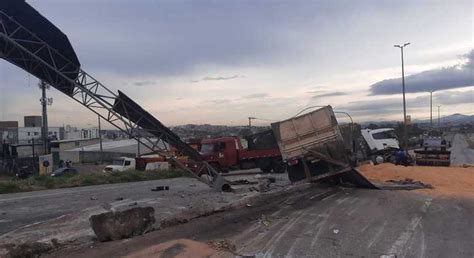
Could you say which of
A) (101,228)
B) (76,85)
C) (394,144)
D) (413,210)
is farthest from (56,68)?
(394,144)

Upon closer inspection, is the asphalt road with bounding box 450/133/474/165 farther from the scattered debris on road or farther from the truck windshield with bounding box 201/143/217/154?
the scattered debris on road

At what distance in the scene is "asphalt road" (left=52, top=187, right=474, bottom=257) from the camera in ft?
30.2

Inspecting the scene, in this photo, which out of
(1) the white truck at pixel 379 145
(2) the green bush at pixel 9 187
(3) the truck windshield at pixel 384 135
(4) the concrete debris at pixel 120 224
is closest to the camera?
(4) the concrete debris at pixel 120 224

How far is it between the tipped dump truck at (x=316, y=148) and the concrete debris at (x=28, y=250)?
10.5 metres

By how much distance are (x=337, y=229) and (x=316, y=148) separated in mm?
7103

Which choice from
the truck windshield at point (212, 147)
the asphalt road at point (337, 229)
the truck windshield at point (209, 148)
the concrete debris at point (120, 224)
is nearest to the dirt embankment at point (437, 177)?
the asphalt road at point (337, 229)

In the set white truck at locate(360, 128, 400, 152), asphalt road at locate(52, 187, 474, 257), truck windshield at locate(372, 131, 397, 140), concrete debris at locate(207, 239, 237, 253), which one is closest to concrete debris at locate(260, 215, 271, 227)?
asphalt road at locate(52, 187, 474, 257)

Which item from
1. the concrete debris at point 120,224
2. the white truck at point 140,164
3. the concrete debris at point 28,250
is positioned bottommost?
the white truck at point 140,164

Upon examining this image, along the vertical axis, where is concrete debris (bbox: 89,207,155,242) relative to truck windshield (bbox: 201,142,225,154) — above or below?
below

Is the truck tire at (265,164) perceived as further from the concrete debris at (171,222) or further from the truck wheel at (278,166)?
the concrete debris at (171,222)

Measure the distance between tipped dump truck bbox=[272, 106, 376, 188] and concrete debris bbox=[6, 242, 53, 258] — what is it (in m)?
10.5

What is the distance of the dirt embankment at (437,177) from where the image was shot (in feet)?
55.7

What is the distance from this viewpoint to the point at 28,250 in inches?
363

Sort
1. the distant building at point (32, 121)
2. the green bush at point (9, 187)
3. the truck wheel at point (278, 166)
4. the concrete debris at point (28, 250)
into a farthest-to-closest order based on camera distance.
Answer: the distant building at point (32, 121)
the truck wheel at point (278, 166)
the green bush at point (9, 187)
the concrete debris at point (28, 250)
